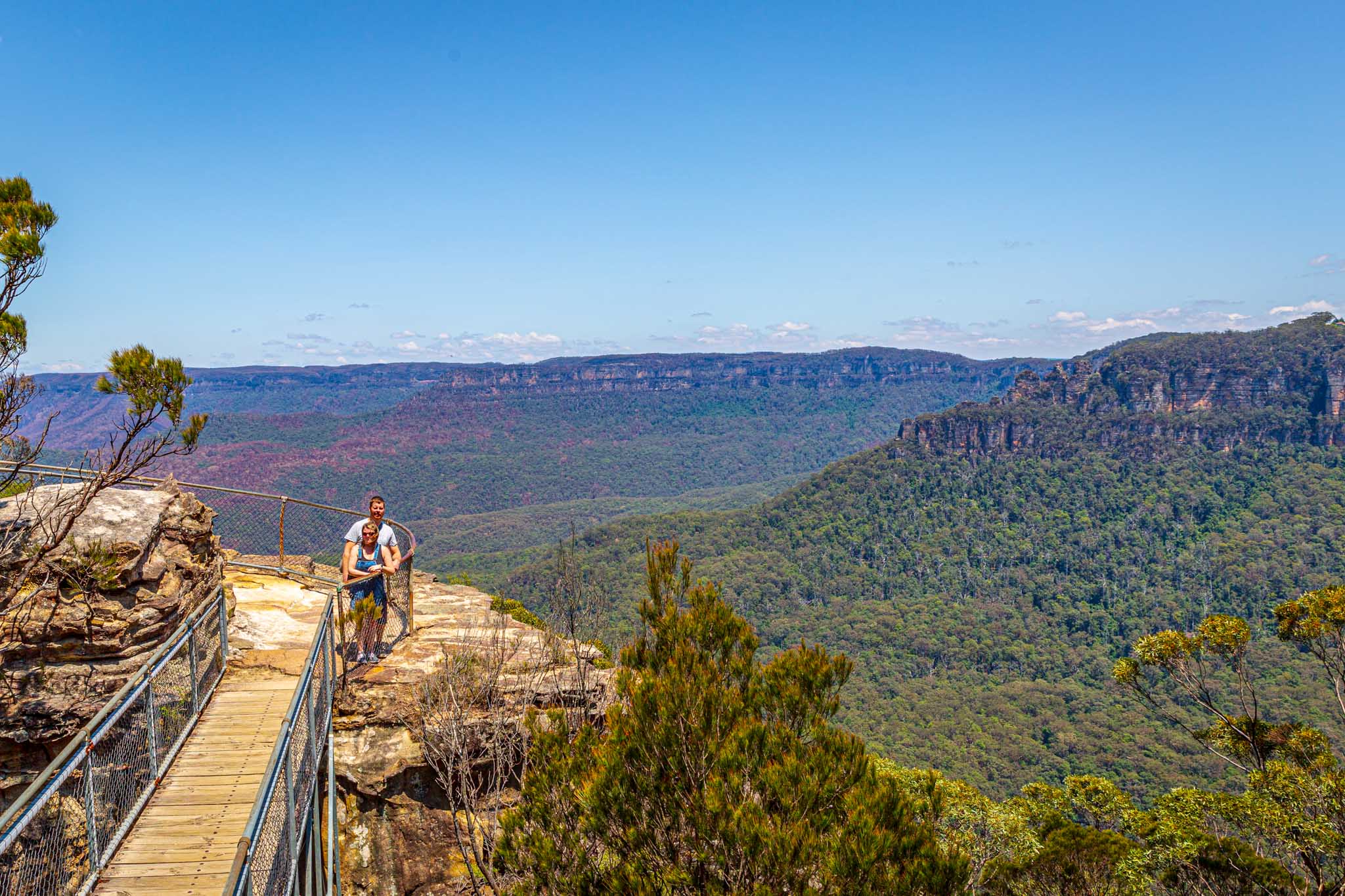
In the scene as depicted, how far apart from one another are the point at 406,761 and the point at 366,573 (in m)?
2.39

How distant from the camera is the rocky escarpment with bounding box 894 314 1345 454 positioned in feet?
367

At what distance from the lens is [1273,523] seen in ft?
310

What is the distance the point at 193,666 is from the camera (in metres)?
7.18

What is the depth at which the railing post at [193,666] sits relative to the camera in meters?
7.12

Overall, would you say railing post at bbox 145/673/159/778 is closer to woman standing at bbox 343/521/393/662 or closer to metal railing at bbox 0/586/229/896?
metal railing at bbox 0/586/229/896

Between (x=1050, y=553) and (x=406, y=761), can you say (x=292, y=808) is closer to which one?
(x=406, y=761)

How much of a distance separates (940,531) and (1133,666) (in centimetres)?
10738

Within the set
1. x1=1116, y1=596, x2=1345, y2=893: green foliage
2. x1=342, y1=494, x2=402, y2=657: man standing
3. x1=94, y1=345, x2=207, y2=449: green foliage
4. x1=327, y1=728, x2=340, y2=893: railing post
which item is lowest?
x1=1116, y1=596, x2=1345, y2=893: green foliage

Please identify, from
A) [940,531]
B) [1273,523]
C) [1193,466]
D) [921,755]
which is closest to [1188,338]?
[1193,466]

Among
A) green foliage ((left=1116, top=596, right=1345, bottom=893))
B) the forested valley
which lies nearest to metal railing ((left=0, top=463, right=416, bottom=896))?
green foliage ((left=1116, top=596, right=1345, bottom=893))

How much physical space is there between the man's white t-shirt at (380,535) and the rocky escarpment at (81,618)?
1828 mm

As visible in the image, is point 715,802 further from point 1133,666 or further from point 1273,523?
point 1273,523

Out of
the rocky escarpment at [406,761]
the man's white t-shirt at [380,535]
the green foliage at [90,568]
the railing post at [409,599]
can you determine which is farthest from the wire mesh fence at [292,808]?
the railing post at [409,599]

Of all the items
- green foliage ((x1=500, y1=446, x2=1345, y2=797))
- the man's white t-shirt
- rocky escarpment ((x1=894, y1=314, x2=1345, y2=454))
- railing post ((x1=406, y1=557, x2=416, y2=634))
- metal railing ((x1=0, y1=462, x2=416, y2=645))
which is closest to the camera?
the man's white t-shirt
